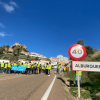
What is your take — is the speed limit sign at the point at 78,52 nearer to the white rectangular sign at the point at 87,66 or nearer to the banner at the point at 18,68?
the white rectangular sign at the point at 87,66

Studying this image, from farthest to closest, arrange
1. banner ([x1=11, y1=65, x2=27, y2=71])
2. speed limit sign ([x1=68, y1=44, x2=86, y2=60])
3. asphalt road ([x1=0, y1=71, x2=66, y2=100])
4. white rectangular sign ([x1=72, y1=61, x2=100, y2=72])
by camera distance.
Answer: banner ([x1=11, y1=65, x2=27, y2=71]) < speed limit sign ([x1=68, y1=44, x2=86, y2=60]) < white rectangular sign ([x1=72, y1=61, x2=100, y2=72]) < asphalt road ([x1=0, y1=71, x2=66, y2=100])

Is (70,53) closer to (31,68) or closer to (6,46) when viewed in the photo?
(31,68)

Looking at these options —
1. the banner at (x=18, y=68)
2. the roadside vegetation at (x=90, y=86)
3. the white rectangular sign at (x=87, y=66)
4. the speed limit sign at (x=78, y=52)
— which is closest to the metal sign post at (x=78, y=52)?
the speed limit sign at (x=78, y=52)

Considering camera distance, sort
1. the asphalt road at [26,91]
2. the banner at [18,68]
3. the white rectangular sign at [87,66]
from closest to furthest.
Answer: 1. the asphalt road at [26,91]
2. the white rectangular sign at [87,66]
3. the banner at [18,68]

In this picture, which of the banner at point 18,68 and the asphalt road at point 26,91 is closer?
the asphalt road at point 26,91

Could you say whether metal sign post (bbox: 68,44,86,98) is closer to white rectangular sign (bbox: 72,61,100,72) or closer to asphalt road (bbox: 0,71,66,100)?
white rectangular sign (bbox: 72,61,100,72)

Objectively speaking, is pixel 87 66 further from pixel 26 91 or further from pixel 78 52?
pixel 26 91

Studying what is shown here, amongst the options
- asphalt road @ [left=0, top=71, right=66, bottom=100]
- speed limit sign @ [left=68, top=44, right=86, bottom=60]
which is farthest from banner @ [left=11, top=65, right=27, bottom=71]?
speed limit sign @ [left=68, top=44, right=86, bottom=60]

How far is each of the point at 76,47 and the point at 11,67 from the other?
13133 mm

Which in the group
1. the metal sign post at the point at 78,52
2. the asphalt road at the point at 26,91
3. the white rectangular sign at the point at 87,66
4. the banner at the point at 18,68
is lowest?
the asphalt road at the point at 26,91

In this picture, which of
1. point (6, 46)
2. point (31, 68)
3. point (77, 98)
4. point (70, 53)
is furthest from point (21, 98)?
point (6, 46)

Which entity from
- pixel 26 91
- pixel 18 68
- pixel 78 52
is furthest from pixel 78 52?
pixel 18 68

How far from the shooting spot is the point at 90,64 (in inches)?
168

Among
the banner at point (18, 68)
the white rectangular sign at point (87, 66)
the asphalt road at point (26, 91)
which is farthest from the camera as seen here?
the banner at point (18, 68)
